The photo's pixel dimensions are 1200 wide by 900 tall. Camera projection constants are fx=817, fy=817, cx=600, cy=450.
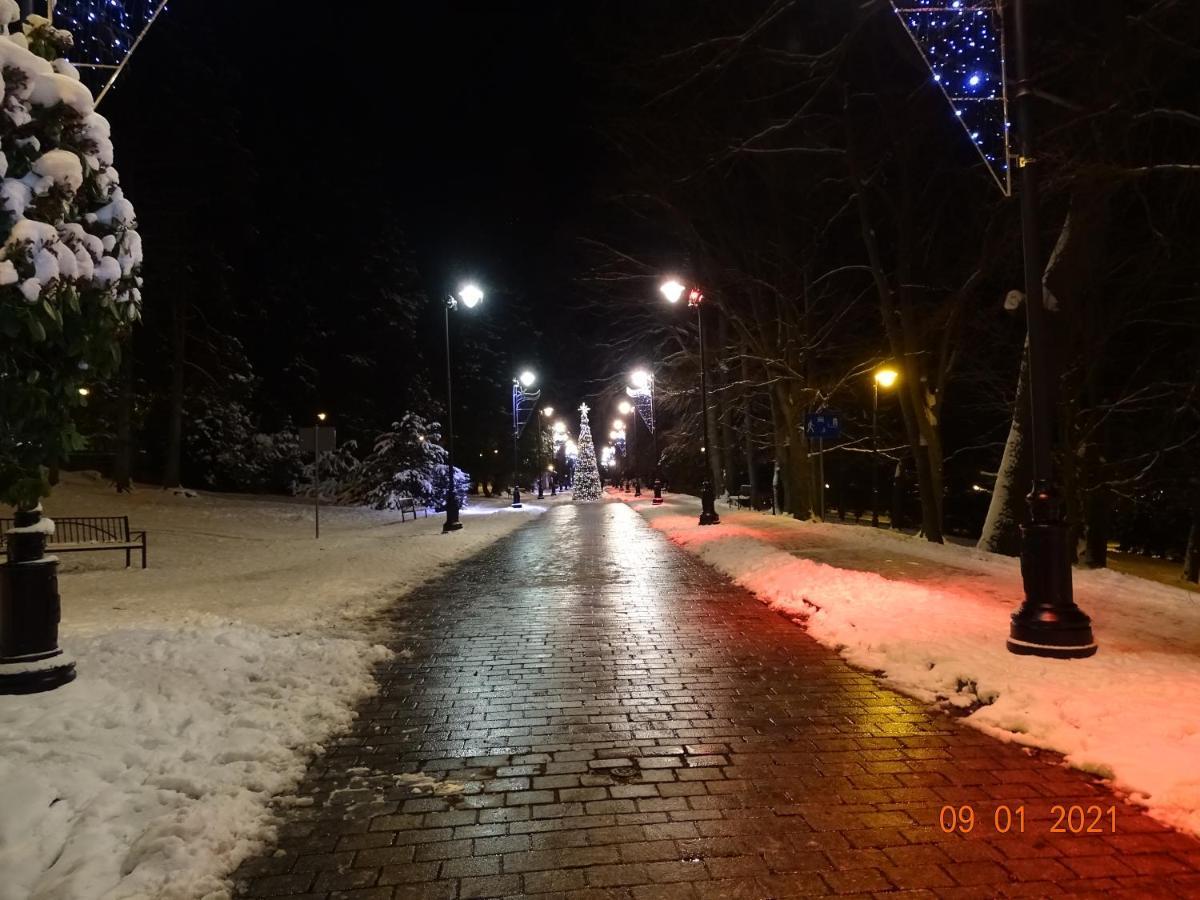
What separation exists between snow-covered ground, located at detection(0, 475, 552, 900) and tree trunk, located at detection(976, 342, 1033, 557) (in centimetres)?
1125

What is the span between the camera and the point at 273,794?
4715 millimetres

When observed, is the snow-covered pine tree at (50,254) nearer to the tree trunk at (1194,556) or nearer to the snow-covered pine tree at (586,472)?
the tree trunk at (1194,556)

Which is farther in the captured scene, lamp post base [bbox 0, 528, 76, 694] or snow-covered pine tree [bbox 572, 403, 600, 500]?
snow-covered pine tree [bbox 572, 403, 600, 500]

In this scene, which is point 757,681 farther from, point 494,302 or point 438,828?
point 494,302

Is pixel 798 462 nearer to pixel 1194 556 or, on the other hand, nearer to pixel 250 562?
pixel 1194 556

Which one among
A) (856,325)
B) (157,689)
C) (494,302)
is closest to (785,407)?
(856,325)

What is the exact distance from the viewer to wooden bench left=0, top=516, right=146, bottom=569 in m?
16.8

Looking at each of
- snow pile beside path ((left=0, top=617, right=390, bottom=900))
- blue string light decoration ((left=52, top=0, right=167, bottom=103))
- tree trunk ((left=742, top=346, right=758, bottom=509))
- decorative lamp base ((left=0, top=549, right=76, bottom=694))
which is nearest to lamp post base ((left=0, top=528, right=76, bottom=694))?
decorative lamp base ((left=0, top=549, right=76, bottom=694))

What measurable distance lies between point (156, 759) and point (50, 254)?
2.89 m

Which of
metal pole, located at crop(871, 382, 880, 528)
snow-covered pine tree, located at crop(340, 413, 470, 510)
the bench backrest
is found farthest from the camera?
snow-covered pine tree, located at crop(340, 413, 470, 510)

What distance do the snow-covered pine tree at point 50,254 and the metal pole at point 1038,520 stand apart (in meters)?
7.25

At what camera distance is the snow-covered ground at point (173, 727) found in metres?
3.75

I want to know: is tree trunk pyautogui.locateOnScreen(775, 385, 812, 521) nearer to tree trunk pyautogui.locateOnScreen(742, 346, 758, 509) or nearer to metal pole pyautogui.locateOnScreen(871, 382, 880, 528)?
metal pole pyautogui.locateOnScreen(871, 382, 880, 528)

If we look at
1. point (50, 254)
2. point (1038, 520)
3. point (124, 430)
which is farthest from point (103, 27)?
point (124, 430)
